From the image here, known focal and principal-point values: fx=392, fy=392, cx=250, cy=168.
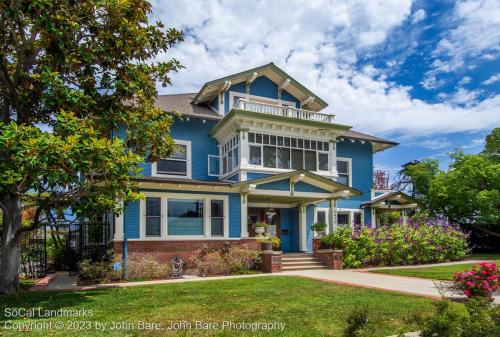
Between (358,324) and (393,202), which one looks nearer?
(358,324)

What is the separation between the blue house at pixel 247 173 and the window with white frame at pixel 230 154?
0.05 metres

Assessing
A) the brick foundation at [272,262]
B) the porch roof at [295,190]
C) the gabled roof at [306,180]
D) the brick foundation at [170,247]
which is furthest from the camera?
the porch roof at [295,190]

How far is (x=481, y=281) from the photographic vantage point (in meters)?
8.48

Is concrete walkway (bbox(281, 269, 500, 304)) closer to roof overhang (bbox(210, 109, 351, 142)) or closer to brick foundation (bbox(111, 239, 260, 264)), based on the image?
brick foundation (bbox(111, 239, 260, 264))

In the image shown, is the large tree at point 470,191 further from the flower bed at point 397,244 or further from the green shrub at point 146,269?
the green shrub at point 146,269

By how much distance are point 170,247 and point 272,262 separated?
4057 millimetres

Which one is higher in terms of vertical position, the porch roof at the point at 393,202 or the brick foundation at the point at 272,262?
the porch roof at the point at 393,202

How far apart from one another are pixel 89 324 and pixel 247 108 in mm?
12633

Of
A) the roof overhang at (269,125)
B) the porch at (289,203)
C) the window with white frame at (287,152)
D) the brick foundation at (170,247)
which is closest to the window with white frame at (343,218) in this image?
the porch at (289,203)

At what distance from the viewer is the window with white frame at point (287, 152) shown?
18031 millimetres

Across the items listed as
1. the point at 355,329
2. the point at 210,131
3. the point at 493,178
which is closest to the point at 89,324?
the point at 355,329

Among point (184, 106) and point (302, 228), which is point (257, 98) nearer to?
point (184, 106)

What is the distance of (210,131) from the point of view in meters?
19.5

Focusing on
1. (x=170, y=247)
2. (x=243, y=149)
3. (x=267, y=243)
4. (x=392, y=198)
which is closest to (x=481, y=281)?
(x=267, y=243)
